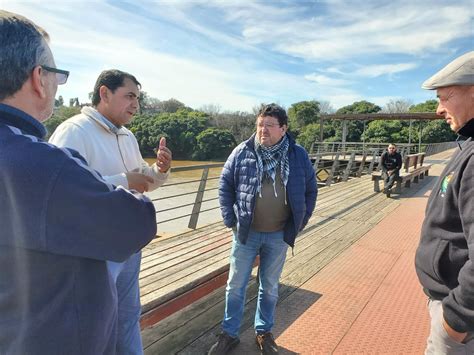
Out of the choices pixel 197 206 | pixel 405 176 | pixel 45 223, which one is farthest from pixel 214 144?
pixel 45 223

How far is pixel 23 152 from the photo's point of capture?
865mm

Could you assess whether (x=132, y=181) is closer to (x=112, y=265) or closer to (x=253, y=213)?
(x=112, y=265)

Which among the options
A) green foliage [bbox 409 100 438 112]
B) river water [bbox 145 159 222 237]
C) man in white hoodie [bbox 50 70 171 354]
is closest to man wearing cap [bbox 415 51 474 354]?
man in white hoodie [bbox 50 70 171 354]

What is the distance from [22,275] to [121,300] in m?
1.01

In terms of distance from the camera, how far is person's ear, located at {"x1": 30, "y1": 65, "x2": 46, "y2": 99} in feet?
3.17

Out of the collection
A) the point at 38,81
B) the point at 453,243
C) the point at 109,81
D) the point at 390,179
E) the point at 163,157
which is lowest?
the point at 390,179

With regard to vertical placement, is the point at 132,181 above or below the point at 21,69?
below

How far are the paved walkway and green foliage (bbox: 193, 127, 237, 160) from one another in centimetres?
3363

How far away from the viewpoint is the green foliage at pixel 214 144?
125 feet

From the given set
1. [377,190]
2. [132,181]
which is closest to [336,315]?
[132,181]

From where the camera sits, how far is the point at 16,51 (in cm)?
93

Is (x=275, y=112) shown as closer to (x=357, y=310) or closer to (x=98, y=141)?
(x=98, y=141)

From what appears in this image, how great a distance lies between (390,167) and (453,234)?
830 cm

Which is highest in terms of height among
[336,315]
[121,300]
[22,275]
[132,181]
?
[132,181]
